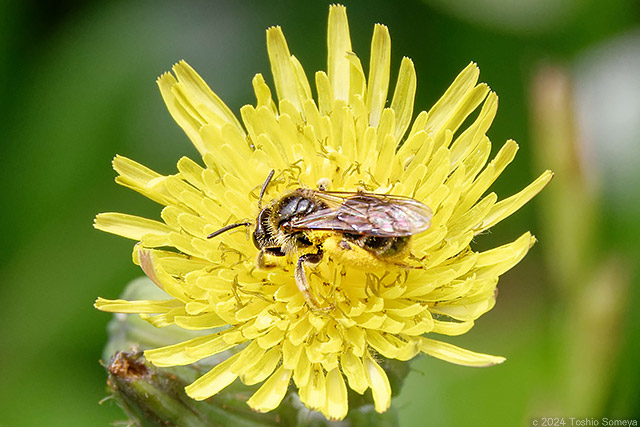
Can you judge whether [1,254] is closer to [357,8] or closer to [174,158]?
[174,158]

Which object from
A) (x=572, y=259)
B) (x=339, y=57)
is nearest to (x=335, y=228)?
(x=339, y=57)

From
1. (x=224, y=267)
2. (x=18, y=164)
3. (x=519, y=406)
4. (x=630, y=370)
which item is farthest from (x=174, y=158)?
(x=630, y=370)

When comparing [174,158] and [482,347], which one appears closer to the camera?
[482,347]

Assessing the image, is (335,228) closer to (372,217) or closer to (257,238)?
(372,217)

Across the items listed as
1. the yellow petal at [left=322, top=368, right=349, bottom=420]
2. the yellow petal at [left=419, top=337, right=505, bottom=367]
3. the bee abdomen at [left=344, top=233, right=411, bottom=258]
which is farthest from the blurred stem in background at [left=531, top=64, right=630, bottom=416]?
the bee abdomen at [left=344, top=233, right=411, bottom=258]

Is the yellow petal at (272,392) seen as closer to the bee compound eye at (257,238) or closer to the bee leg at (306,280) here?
the bee leg at (306,280)
